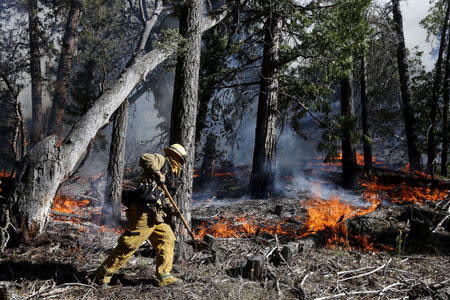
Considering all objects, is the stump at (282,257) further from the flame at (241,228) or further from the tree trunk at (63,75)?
the tree trunk at (63,75)

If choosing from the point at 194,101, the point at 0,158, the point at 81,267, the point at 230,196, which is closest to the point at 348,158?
the point at 230,196

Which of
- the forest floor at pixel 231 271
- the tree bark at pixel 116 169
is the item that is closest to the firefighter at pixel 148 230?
the forest floor at pixel 231 271

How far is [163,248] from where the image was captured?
15.8 ft

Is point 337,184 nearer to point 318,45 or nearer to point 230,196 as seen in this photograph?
point 230,196

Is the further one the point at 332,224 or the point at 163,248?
the point at 332,224

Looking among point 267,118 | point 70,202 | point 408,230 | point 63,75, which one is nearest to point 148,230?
point 408,230

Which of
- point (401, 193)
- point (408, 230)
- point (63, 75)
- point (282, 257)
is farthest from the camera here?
point (63, 75)

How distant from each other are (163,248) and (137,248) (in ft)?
1.11

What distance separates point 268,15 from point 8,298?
381 inches

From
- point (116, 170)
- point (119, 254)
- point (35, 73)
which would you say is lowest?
point (119, 254)

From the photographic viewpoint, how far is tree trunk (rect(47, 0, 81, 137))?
48.3 feet

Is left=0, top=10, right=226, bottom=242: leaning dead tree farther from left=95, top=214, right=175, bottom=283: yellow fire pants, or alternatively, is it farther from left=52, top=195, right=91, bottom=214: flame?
left=52, top=195, right=91, bottom=214: flame

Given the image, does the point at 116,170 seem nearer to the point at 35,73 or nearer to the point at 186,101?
the point at 186,101

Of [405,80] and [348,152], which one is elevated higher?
[405,80]
